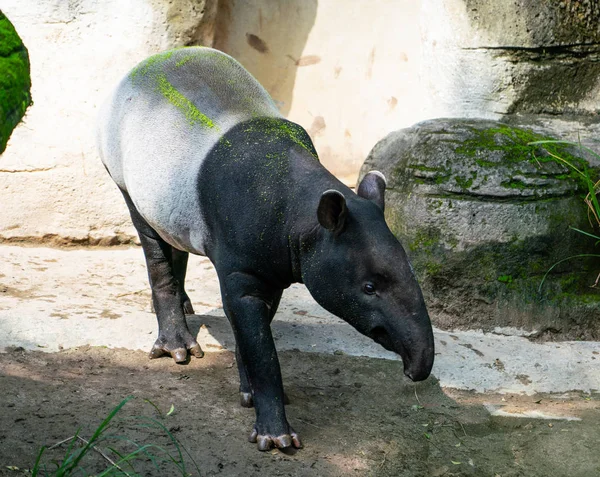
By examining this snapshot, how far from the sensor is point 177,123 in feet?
13.9

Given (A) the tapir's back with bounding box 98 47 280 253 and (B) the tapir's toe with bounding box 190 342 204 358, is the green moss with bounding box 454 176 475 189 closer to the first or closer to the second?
(A) the tapir's back with bounding box 98 47 280 253

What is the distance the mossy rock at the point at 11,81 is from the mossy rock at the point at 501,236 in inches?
133

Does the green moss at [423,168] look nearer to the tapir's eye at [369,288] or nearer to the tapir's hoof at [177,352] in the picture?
the tapir's hoof at [177,352]

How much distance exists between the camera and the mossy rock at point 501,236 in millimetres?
5246

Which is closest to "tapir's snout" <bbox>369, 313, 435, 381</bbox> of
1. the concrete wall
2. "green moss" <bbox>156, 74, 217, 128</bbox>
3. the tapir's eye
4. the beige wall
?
Answer: the tapir's eye

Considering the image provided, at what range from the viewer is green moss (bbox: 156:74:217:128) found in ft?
13.7

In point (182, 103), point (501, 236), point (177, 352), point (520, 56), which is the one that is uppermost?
point (520, 56)

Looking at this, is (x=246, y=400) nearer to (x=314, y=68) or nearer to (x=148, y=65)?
(x=148, y=65)

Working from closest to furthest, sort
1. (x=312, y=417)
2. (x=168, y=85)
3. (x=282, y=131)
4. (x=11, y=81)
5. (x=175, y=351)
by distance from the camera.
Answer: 1. (x=11, y=81)
2. (x=282, y=131)
3. (x=312, y=417)
4. (x=168, y=85)
5. (x=175, y=351)

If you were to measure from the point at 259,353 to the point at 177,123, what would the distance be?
A: 1.26 m

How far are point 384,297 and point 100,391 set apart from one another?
1.68m

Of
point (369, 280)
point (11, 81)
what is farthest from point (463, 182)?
point (11, 81)

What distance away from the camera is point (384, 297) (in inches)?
136

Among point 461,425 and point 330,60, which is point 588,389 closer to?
point 461,425
